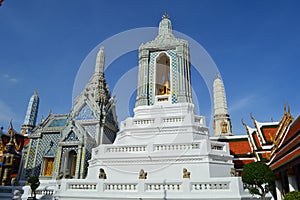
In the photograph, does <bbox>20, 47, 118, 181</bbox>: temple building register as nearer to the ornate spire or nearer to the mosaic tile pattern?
the mosaic tile pattern

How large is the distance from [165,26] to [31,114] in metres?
32.7

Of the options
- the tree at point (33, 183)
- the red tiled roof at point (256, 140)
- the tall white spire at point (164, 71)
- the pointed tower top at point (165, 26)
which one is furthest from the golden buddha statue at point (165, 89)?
the tree at point (33, 183)

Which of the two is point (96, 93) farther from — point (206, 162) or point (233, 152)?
point (206, 162)

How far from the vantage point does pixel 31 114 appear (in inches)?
1660

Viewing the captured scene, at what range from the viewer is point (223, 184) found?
7.88m

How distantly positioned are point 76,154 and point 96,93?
7.91 meters

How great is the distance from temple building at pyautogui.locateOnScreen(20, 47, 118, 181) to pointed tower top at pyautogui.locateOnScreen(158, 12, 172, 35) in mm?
8795

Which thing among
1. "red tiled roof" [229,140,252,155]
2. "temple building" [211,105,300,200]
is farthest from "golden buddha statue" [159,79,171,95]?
"red tiled roof" [229,140,252,155]

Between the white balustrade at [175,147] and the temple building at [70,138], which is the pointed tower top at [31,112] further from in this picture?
the white balustrade at [175,147]

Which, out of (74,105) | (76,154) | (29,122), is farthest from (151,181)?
(29,122)

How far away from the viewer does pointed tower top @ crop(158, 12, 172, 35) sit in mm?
20484

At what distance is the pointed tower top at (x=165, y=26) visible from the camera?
67.2ft

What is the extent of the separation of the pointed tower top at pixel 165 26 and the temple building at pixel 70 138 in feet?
28.9

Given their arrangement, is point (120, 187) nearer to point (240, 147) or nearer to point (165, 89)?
point (165, 89)
